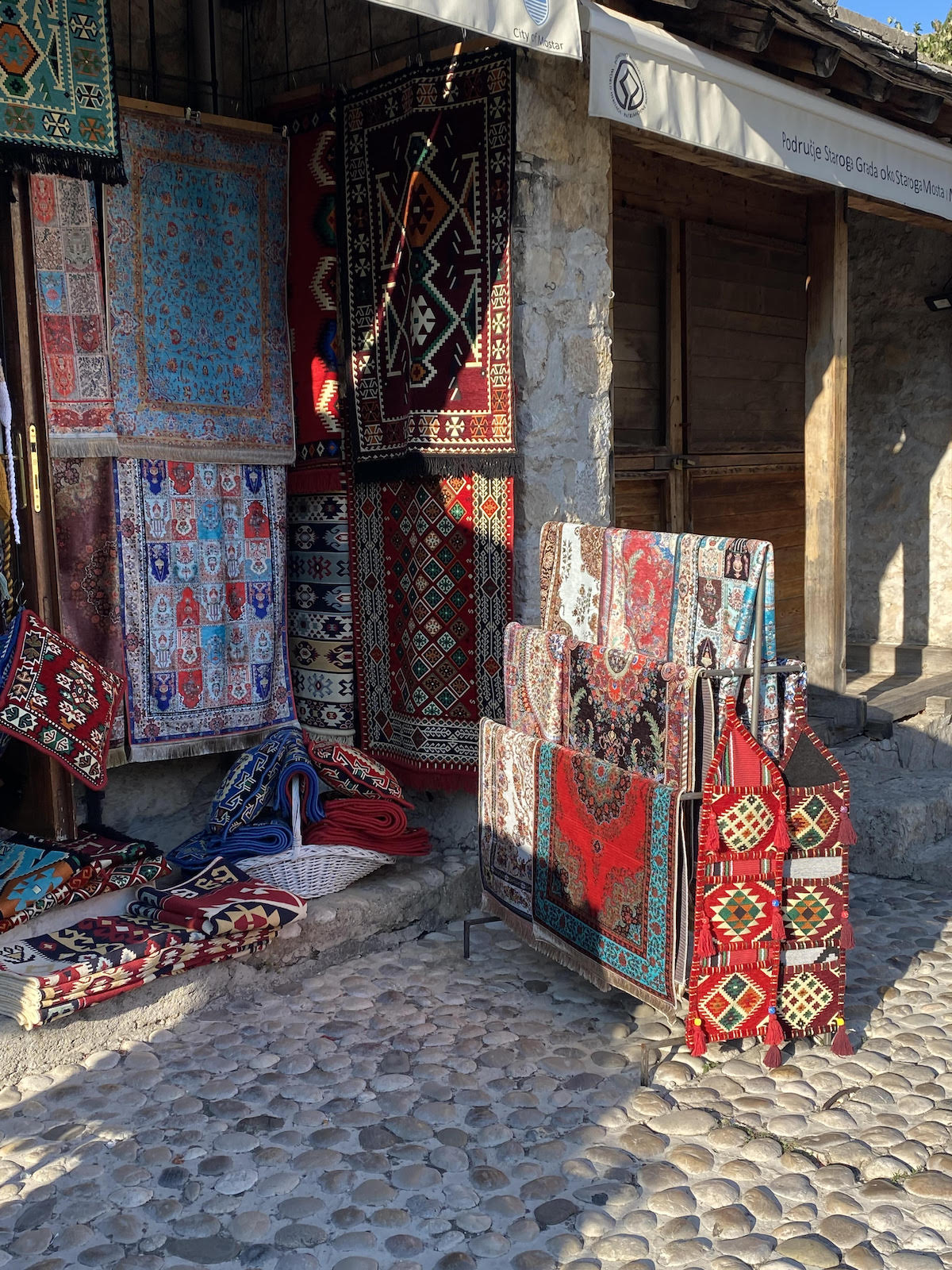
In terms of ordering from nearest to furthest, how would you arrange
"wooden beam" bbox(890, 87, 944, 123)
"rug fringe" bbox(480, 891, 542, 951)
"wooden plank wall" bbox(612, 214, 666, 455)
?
"rug fringe" bbox(480, 891, 542, 951), "wooden beam" bbox(890, 87, 944, 123), "wooden plank wall" bbox(612, 214, 666, 455)

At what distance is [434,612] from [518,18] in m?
2.17

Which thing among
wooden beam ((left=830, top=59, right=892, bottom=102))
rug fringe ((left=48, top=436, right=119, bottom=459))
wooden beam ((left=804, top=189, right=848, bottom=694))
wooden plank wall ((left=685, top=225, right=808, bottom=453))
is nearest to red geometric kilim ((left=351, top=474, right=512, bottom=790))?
rug fringe ((left=48, top=436, right=119, bottom=459))

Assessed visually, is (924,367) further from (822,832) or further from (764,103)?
(822,832)

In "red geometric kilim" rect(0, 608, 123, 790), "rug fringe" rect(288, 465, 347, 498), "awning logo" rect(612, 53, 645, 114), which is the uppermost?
"awning logo" rect(612, 53, 645, 114)

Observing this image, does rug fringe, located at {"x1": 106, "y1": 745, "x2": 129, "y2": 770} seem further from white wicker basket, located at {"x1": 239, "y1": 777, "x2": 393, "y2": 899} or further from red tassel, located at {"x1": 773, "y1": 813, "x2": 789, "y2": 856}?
red tassel, located at {"x1": 773, "y1": 813, "x2": 789, "y2": 856}

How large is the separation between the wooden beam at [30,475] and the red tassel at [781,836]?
2.48 m

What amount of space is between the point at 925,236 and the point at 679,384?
7.39 ft

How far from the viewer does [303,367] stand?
5.10 m

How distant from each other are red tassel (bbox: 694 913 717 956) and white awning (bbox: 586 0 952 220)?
8.15 feet

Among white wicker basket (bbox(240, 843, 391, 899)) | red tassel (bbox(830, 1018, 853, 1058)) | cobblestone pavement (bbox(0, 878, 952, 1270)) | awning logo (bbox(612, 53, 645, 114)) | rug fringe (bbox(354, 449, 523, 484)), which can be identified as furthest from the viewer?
rug fringe (bbox(354, 449, 523, 484))

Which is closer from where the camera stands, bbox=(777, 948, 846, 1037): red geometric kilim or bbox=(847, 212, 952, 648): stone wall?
bbox=(777, 948, 846, 1037): red geometric kilim

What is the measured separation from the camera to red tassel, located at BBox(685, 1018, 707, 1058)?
3396 millimetres

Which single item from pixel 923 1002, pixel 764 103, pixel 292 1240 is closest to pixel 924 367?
pixel 764 103

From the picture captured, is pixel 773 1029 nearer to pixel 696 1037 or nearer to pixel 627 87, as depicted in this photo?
pixel 696 1037
